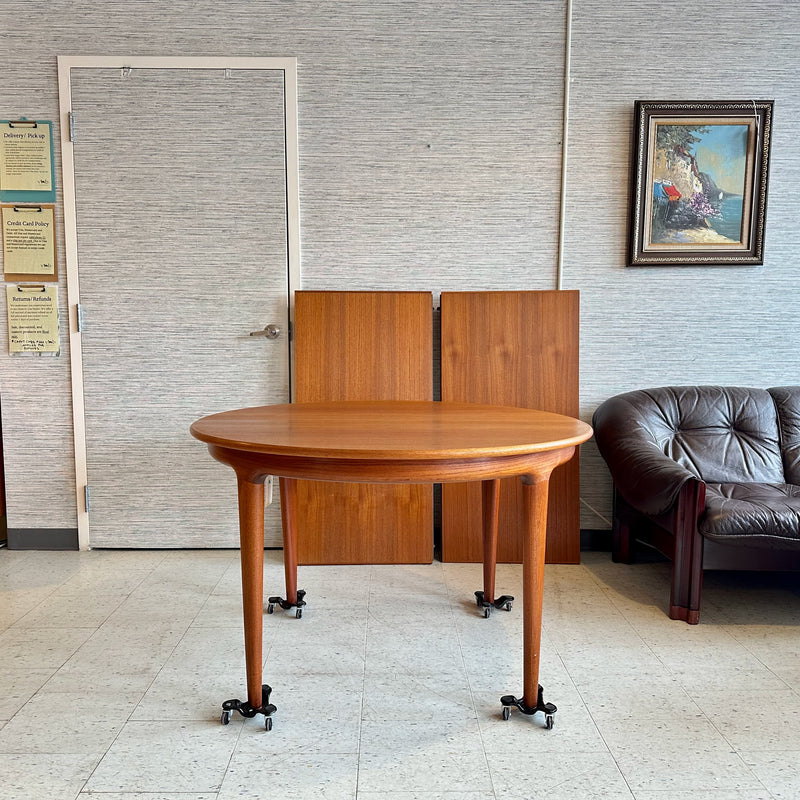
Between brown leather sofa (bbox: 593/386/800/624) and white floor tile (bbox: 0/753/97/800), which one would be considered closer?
white floor tile (bbox: 0/753/97/800)

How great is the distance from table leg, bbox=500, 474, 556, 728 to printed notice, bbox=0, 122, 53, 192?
2773 millimetres

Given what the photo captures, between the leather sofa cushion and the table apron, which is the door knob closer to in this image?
the table apron

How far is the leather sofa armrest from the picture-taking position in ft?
8.77

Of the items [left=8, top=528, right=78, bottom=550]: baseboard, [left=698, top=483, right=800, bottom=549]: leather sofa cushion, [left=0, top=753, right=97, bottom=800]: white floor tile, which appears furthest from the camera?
[left=8, top=528, right=78, bottom=550]: baseboard

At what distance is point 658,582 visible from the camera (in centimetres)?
304

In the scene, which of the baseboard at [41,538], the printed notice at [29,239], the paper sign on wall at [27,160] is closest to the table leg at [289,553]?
the baseboard at [41,538]

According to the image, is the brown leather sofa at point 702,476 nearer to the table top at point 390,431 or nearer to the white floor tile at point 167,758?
the table top at point 390,431

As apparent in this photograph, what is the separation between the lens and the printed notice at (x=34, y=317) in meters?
3.34

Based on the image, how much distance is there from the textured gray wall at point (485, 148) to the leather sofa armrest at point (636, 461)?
251mm

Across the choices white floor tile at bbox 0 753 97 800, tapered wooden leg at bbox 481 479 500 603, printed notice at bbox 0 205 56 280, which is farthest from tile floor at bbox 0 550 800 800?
printed notice at bbox 0 205 56 280

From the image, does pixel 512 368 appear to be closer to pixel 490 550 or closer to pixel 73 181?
pixel 490 550

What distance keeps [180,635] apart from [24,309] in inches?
73.3

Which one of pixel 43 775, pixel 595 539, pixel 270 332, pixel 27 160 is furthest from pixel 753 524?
pixel 27 160

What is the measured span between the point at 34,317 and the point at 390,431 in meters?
2.30
